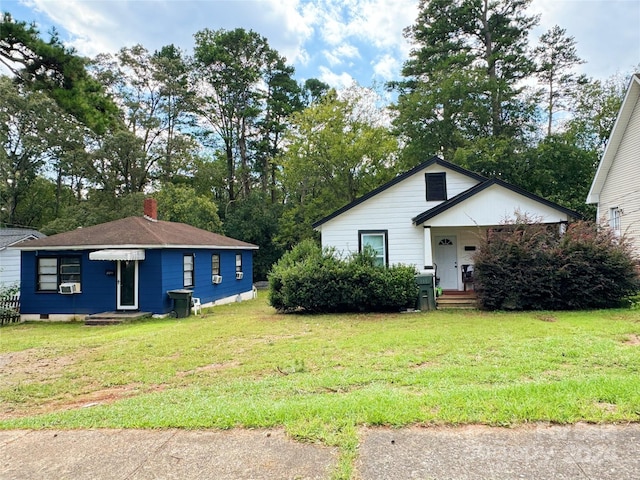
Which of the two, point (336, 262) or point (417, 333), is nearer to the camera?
point (417, 333)

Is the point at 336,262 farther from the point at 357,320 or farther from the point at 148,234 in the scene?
the point at 148,234

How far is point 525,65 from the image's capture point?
25.1 meters

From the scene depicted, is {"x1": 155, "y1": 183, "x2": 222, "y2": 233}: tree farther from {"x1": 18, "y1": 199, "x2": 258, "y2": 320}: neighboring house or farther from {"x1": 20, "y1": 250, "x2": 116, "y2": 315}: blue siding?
{"x1": 20, "y1": 250, "x2": 116, "y2": 315}: blue siding

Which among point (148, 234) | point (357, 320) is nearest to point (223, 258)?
point (148, 234)

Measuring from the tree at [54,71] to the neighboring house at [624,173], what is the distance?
51.8ft

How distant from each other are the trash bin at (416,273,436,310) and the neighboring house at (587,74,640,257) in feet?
23.7

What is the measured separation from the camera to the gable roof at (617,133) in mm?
14349

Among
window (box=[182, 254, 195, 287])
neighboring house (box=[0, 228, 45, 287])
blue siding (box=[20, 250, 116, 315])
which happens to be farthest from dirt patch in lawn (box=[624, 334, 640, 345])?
neighboring house (box=[0, 228, 45, 287])

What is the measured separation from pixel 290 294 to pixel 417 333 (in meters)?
5.27

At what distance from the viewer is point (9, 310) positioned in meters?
14.4

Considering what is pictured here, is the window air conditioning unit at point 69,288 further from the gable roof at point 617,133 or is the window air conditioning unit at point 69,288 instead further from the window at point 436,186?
the gable roof at point 617,133

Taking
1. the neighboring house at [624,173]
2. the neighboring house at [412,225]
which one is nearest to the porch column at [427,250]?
the neighboring house at [412,225]

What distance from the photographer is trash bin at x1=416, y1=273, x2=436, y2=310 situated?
39.7ft

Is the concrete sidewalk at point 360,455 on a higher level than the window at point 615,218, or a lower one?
lower
